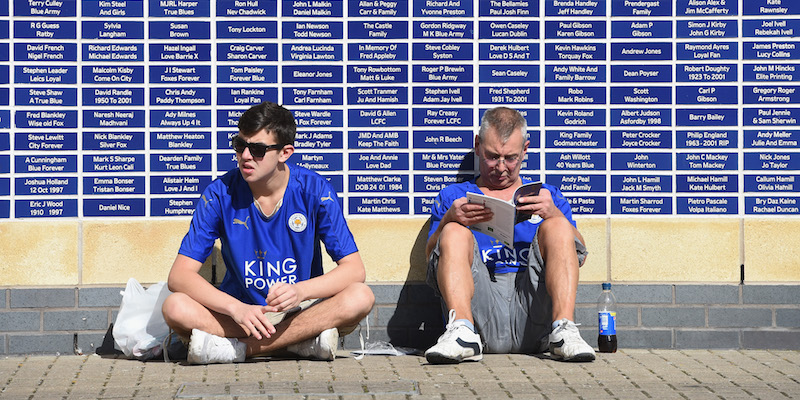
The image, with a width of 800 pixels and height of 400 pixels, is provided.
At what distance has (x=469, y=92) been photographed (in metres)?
7.40

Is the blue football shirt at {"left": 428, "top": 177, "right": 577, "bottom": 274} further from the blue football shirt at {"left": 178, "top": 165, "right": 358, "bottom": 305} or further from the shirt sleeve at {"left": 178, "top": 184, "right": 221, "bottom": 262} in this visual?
the shirt sleeve at {"left": 178, "top": 184, "right": 221, "bottom": 262}

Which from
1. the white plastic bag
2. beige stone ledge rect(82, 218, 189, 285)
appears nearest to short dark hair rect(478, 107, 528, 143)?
beige stone ledge rect(82, 218, 189, 285)

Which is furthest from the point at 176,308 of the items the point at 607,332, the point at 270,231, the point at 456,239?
the point at 607,332

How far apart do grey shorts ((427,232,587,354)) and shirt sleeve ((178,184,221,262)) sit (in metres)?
1.39

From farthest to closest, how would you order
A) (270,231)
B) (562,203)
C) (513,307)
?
(562,203) < (513,307) < (270,231)

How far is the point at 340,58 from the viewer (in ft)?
24.2

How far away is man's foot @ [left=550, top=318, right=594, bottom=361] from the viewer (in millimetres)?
6145

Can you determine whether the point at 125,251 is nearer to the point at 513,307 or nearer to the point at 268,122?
the point at 268,122

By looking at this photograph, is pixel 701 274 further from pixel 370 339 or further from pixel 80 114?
pixel 80 114

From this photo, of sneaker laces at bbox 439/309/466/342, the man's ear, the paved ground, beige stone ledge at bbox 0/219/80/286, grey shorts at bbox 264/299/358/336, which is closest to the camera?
the paved ground

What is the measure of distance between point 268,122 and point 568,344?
228 centimetres

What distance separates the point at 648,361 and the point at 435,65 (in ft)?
8.30

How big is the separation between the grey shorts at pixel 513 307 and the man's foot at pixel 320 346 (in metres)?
0.75

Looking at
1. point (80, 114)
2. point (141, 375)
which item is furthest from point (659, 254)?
point (80, 114)
